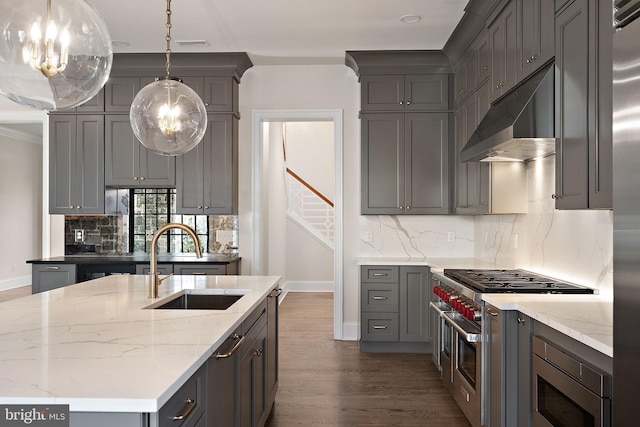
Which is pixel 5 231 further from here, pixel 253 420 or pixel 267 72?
pixel 253 420

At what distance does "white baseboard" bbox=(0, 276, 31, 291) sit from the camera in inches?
329

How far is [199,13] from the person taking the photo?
397 centimetres

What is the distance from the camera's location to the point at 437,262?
15.3 feet

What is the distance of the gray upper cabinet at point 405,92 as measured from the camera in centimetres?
498

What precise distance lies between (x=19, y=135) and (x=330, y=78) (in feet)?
21.3

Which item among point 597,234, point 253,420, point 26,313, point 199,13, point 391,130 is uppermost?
point 199,13

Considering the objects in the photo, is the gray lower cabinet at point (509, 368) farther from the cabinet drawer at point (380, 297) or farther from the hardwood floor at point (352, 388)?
the cabinet drawer at point (380, 297)

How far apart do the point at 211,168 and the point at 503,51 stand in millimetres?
2993

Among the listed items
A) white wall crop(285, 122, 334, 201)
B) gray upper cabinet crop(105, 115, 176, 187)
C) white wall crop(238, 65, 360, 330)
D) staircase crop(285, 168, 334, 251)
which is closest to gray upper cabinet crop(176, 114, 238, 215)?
gray upper cabinet crop(105, 115, 176, 187)

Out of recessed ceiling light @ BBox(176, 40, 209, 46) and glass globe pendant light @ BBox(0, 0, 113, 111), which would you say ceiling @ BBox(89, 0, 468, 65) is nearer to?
recessed ceiling light @ BBox(176, 40, 209, 46)

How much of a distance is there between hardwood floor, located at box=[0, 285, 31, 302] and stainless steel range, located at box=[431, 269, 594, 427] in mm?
6782

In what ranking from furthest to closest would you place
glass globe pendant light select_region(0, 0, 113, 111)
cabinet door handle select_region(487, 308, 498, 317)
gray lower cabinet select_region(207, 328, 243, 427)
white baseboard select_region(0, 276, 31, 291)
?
white baseboard select_region(0, 276, 31, 291) → cabinet door handle select_region(487, 308, 498, 317) → gray lower cabinet select_region(207, 328, 243, 427) → glass globe pendant light select_region(0, 0, 113, 111)

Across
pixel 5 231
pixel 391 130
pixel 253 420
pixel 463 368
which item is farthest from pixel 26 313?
pixel 5 231

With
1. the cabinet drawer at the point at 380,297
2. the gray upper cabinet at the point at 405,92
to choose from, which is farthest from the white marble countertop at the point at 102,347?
the gray upper cabinet at the point at 405,92
